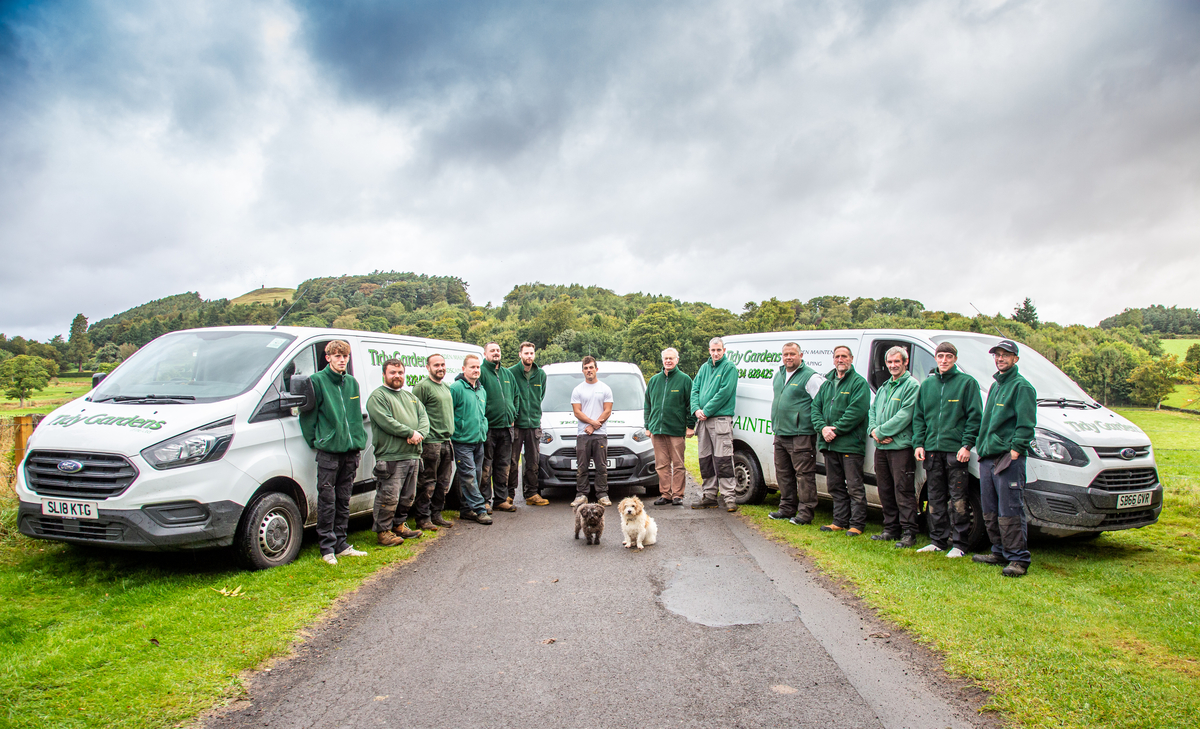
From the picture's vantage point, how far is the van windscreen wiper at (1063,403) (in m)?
6.21

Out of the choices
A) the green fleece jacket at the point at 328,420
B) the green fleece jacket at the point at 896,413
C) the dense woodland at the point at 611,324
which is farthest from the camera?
the dense woodland at the point at 611,324

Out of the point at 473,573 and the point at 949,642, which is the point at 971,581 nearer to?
the point at 949,642

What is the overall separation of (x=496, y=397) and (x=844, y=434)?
439 cm

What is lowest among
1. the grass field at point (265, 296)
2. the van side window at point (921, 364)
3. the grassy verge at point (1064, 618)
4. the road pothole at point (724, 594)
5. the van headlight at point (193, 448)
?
the road pothole at point (724, 594)

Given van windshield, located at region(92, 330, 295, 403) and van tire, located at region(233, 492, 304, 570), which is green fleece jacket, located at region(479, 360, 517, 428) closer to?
van windshield, located at region(92, 330, 295, 403)

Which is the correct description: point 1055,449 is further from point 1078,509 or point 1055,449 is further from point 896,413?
point 896,413

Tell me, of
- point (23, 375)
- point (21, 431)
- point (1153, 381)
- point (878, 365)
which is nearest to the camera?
point (21, 431)

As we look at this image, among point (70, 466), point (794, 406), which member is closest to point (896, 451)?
point (794, 406)

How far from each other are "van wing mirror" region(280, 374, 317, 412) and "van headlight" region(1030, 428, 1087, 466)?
651 centimetres

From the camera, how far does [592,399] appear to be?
9016 mm

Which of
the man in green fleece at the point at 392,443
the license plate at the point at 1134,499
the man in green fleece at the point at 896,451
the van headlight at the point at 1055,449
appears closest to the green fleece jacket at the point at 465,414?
the man in green fleece at the point at 392,443

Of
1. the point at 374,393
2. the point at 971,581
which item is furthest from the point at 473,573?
the point at 971,581

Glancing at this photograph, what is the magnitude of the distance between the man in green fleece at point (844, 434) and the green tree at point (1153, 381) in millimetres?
73402

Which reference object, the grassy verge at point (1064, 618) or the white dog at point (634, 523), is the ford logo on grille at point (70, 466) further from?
the grassy verge at point (1064, 618)
